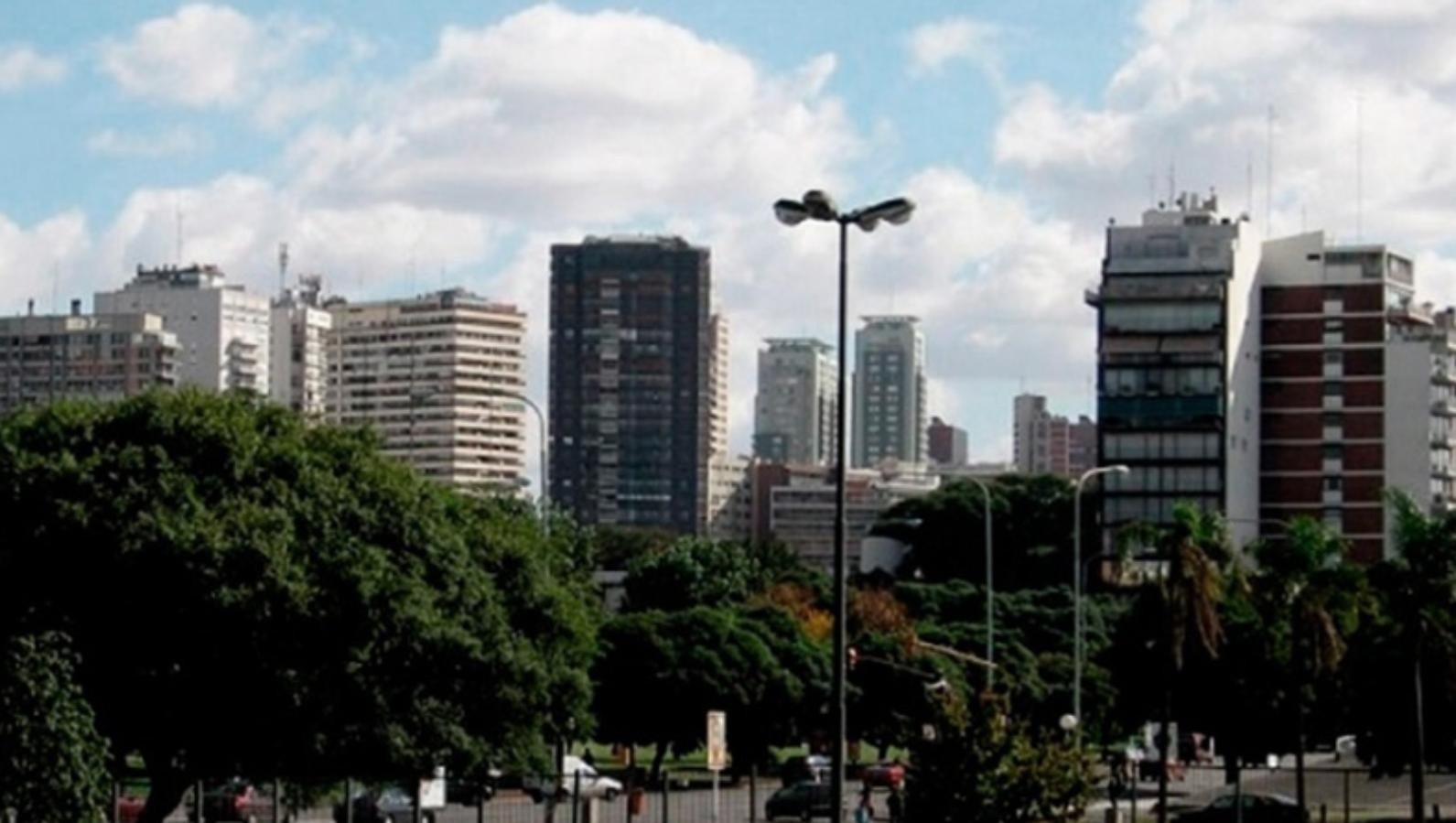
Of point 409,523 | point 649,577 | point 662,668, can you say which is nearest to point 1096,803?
point 662,668

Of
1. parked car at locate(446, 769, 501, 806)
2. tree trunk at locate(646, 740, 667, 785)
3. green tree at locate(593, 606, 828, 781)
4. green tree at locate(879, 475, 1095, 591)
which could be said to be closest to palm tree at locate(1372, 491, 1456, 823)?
green tree at locate(593, 606, 828, 781)

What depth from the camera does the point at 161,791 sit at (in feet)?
144

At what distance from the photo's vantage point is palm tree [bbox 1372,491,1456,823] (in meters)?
61.1

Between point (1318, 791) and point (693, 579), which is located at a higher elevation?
point (693, 579)

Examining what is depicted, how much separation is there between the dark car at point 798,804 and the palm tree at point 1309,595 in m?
10.8

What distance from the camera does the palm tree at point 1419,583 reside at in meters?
61.1

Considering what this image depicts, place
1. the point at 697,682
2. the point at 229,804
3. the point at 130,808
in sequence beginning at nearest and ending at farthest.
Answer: the point at 130,808
the point at 229,804
the point at 697,682

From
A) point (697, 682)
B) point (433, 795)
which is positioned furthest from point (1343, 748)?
point (433, 795)

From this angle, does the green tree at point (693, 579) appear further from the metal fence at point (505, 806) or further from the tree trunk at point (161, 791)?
the tree trunk at point (161, 791)

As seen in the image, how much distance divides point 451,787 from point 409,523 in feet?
54.4

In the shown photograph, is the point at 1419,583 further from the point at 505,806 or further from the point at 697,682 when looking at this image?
the point at 697,682

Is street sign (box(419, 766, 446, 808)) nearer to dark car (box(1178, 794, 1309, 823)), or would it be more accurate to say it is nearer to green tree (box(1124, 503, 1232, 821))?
green tree (box(1124, 503, 1232, 821))

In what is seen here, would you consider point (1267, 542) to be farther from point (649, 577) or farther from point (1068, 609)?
point (649, 577)

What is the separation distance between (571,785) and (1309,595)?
17.9m
